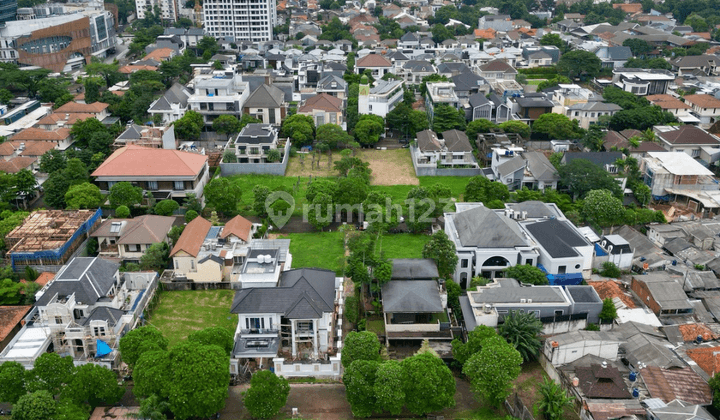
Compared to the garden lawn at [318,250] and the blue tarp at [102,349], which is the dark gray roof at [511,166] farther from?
the blue tarp at [102,349]

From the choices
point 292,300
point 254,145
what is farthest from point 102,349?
point 254,145

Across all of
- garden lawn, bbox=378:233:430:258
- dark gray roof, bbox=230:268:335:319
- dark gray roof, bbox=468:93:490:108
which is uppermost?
dark gray roof, bbox=468:93:490:108

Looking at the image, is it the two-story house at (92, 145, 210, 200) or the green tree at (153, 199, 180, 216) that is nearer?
the green tree at (153, 199, 180, 216)

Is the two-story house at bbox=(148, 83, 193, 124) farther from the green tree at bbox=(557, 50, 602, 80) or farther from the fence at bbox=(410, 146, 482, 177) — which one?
the green tree at bbox=(557, 50, 602, 80)

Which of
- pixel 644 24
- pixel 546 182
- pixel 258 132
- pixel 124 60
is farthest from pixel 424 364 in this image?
pixel 644 24

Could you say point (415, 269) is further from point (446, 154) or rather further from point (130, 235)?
point (446, 154)

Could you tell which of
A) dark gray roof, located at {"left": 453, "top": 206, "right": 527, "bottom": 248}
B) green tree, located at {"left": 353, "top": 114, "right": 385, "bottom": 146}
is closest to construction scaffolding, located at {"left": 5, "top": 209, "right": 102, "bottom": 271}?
dark gray roof, located at {"left": 453, "top": 206, "right": 527, "bottom": 248}

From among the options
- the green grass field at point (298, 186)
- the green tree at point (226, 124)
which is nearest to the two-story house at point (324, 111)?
the green tree at point (226, 124)
